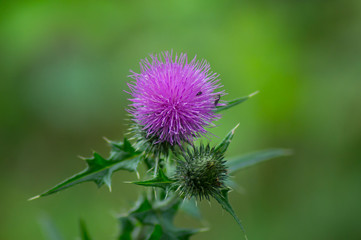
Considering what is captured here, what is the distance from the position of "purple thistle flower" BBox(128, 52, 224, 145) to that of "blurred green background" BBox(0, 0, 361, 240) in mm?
2851

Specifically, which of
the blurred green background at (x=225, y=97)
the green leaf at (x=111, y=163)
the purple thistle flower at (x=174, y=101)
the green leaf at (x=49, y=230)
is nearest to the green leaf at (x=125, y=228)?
the green leaf at (x=111, y=163)

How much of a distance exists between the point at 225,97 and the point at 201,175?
3275 millimetres

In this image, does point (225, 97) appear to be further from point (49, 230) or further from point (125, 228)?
point (49, 230)

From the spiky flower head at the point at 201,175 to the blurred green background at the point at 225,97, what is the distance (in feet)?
9.55

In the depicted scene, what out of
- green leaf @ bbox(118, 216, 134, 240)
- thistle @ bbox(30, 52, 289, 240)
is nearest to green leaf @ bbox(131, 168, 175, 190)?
thistle @ bbox(30, 52, 289, 240)

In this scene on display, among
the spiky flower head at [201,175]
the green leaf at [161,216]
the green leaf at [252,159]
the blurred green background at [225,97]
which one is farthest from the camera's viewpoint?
the blurred green background at [225,97]

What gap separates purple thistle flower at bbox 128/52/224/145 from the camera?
301 cm

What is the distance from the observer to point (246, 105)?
6289 millimetres

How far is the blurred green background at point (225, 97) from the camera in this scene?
589 centimetres

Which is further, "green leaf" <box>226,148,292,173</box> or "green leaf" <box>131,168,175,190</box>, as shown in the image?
"green leaf" <box>226,148,292,173</box>

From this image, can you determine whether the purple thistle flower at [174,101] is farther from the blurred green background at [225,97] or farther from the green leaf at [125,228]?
the blurred green background at [225,97]

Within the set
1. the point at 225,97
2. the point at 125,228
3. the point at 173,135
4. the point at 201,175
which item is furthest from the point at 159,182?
the point at 225,97

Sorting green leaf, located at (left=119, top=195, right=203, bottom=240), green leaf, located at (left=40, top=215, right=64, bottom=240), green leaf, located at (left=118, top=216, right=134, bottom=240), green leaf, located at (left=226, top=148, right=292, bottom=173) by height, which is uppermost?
green leaf, located at (left=226, top=148, right=292, bottom=173)

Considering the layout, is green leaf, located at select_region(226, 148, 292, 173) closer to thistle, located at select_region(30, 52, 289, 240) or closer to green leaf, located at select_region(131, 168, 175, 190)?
thistle, located at select_region(30, 52, 289, 240)
